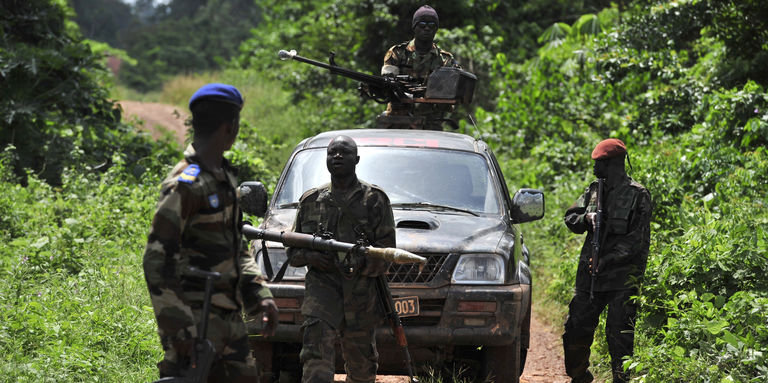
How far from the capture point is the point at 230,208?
3.54 m

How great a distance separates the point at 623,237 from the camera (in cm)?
608

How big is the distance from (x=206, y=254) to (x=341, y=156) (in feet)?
4.80

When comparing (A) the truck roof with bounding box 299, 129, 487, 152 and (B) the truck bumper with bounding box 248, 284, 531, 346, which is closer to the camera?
(B) the truck bumper with bounding box 248, 284, 531, 346

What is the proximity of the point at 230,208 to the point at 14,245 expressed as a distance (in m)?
5.55

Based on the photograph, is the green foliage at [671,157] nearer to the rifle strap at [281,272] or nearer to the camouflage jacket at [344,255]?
the camouflage jacket at [344,255]

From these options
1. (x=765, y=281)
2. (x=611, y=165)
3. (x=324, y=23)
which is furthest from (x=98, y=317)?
(x=324, y=23)

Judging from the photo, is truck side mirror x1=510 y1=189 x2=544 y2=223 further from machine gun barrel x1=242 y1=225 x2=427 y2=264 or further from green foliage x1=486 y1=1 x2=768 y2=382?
machine gun barrel x1=242 y1=225 x2=427 y2=264

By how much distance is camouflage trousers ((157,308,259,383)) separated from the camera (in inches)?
139

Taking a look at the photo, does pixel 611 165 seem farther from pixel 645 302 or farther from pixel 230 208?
pixel 230 208

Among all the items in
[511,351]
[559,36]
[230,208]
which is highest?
[559,36]

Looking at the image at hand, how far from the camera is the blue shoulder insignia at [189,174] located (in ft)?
10.8

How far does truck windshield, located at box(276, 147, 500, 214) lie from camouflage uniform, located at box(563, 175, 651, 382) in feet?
2.51

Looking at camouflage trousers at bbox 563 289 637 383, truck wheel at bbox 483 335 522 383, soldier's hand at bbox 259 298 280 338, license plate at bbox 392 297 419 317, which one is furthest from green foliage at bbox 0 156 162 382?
camouflage trousers at bbox 563 289 637 383

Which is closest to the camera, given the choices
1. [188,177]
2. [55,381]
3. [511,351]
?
[188,177]
